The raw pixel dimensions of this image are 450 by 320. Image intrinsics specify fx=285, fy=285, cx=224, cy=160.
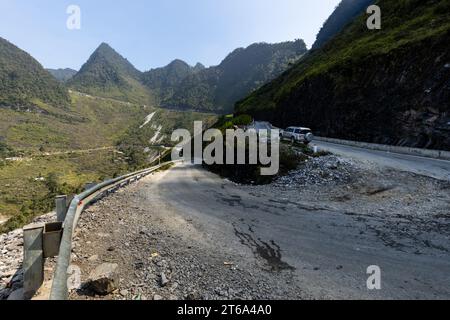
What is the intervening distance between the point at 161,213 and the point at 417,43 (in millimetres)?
32300

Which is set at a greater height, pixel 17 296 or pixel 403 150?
pixel 403 150

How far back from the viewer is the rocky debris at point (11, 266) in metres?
6.07

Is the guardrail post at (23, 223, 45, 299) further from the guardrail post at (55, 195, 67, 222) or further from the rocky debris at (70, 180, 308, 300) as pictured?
the guardrail post at (55, 195, 67, 222)

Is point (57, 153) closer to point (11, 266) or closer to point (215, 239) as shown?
point (11, 266)

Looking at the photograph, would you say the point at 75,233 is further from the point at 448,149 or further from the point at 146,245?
the point at 448,149

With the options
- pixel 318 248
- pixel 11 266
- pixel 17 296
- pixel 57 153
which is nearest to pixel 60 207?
pixel 11 266

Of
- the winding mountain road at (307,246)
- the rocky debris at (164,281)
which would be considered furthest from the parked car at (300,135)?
the rocky debris at (164,281)

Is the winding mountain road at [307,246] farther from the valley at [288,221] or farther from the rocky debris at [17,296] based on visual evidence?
the rocky debris at [17,296]

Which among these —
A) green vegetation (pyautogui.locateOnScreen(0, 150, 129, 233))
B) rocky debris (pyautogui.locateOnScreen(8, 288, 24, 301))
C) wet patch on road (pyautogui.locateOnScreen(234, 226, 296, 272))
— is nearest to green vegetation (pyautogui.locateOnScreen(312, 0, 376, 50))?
green vegetation (pyautogui.locateOnScreen(0, 150, 129, 233))

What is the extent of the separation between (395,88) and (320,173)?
19.6 m

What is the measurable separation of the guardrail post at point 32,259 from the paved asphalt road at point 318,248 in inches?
168

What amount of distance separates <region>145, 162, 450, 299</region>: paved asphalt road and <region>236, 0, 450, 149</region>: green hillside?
19.9 metres

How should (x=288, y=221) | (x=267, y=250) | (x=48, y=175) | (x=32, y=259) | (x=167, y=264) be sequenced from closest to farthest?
1. (x=32, y=259)
2. (x=167, y=264)
3. (x=267, y=250)
4. (x=288, y=221)
5. (x=48, y=175)

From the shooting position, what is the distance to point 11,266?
718cm
